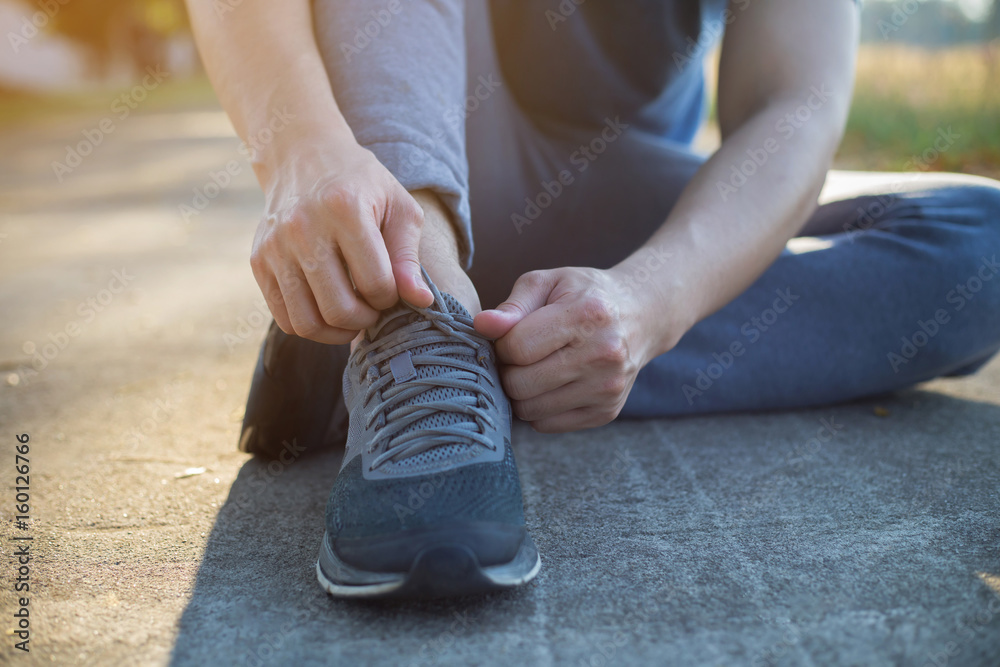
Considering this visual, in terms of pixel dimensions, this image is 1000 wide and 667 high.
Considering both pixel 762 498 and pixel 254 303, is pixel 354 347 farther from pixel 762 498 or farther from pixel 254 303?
pixel 254 303

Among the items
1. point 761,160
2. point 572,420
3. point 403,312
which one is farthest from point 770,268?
point 403,312

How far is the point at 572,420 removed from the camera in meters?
0.95

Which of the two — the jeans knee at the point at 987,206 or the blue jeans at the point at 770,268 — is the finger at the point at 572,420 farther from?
the jeans knee at the point at 987,206

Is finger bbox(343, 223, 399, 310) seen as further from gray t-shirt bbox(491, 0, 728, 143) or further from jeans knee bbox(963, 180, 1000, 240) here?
jeans knee bbox(963, 180, 1000, 240)

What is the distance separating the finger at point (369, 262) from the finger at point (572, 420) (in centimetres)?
27

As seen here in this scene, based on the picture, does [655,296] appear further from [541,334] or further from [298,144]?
[298,144]

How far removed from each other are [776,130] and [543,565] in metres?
0.75

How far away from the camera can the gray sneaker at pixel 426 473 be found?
76 centimetres

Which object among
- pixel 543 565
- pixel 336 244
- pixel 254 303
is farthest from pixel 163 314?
pixel 543 565

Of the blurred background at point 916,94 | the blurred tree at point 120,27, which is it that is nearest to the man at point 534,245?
the blurred background at point 916,94

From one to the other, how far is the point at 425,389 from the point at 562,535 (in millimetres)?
280

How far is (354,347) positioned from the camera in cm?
100

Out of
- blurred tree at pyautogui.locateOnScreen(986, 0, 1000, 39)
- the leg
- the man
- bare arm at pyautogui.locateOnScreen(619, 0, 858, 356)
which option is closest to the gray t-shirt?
the man

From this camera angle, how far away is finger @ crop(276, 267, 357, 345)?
2.84 feet
